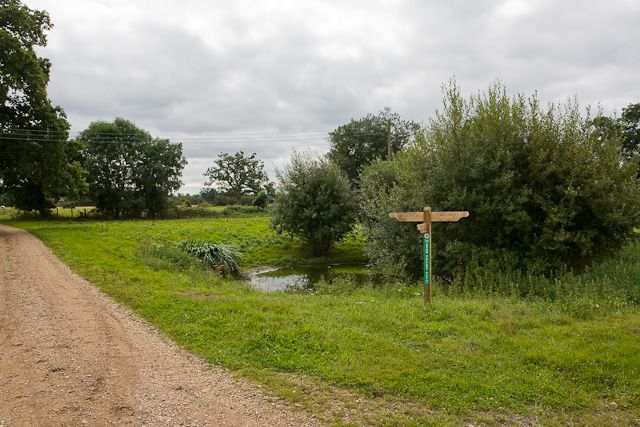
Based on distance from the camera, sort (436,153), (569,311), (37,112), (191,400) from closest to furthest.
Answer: (191,400)
(569,311)
(436,153)
(37,112)

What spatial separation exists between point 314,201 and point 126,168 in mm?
30571

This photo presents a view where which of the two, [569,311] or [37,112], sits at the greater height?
[37,112]

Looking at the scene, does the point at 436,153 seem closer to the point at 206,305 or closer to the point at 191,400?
the point at 206,305

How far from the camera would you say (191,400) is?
17.4ft

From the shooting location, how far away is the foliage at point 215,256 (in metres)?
19.2

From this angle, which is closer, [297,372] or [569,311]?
[297,372]

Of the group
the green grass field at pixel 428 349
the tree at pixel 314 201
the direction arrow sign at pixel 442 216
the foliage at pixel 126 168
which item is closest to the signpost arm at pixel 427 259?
the direction arrow sign at pixel 442 216

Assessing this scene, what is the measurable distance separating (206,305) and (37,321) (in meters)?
3.06

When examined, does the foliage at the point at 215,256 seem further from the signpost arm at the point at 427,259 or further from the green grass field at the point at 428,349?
the signpost arm at the point at 427,259

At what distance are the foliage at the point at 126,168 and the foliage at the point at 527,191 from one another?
40753 millimetres

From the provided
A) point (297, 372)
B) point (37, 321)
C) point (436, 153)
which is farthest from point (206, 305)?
point (436, 153)

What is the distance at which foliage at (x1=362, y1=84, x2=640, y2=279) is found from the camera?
12102 millimetres

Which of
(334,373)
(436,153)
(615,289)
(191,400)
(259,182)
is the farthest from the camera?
(259,182)

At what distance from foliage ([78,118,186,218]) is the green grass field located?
1536 inches
